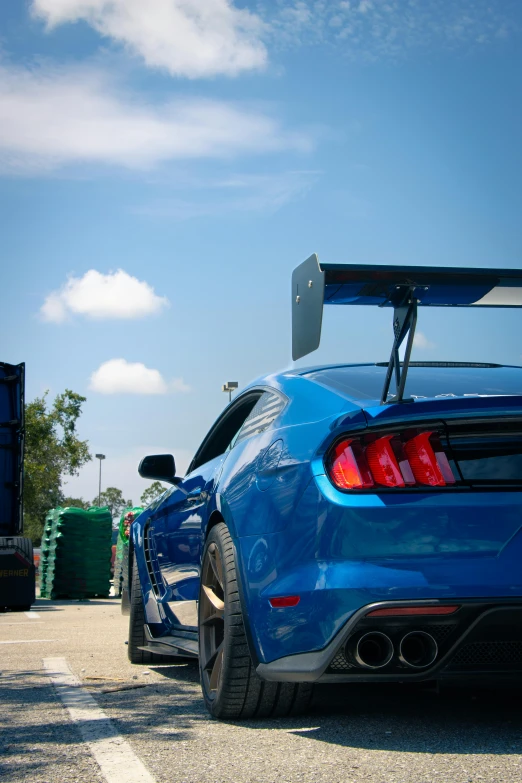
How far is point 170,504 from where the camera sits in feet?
16.9

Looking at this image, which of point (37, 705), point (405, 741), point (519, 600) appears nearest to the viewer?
point (519, 600)

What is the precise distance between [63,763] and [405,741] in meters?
Result: 1.14

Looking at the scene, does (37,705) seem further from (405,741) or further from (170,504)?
(405,741)

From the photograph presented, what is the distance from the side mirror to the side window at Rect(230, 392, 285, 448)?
1.16 metres

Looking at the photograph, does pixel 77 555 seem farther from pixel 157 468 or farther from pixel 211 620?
pixel 211 620

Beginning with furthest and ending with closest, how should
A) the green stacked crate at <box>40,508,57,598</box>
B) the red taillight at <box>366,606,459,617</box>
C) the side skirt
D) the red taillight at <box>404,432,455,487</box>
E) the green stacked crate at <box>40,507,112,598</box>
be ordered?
1. the green stacked crate at <box>40,508,57,598</box>
2. the green stacked crate at <box>40,507,112,598</box>
3. the side skirt
4. the red taillight at <box>404,432,455,487</box>
5. the red taillight at <box>366,606,459,617</box>

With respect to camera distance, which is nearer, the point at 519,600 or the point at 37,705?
the point at 519,600

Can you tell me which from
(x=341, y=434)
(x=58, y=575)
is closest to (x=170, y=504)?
(x=341, y=434)

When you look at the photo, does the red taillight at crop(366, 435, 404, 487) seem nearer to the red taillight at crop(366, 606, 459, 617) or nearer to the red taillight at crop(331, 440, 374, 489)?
the red taillight at crop(331, 440, 374, 489)

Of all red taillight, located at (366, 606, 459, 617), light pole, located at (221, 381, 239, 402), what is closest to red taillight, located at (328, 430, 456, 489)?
red taillight, located at (366, 606, 459, 617)

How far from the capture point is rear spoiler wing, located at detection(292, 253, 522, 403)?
10.4 ft

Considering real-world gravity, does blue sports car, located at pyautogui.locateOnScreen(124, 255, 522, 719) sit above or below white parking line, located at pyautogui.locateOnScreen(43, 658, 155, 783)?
above

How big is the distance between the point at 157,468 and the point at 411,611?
105 inches

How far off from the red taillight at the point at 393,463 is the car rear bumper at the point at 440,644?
39 cm
